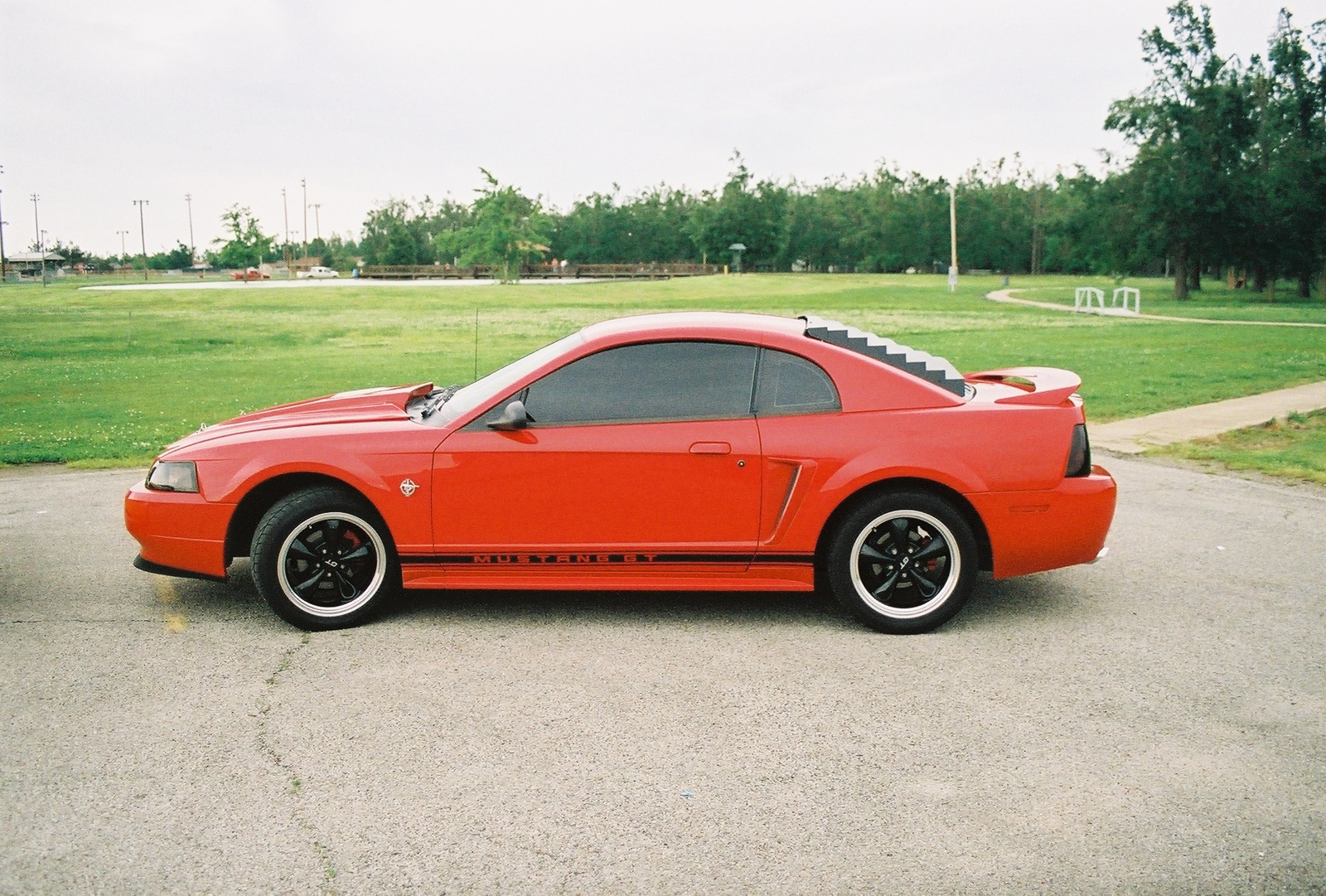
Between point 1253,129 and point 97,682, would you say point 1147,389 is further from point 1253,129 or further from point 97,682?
point 1253,129

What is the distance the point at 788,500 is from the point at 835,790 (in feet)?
5.55

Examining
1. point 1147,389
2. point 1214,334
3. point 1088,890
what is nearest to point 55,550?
point 1088,890

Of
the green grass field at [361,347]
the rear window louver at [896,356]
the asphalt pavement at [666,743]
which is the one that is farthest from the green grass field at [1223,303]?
the asphalt pavement at [666,743]

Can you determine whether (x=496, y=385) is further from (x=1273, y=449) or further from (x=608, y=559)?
(x=1273, y=449)

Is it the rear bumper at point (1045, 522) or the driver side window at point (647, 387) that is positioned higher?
the driver side window at point (647, 387)

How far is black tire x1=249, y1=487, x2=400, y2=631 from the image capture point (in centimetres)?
509

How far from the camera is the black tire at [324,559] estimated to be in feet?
16.7

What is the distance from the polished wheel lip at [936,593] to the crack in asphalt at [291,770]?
8.44ft

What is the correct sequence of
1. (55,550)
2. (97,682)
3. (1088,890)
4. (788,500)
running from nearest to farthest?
(1088,890) < (97,682) < (788,500) < (55,550)

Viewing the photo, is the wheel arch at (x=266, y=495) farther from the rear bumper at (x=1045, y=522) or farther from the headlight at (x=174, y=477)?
the rear bumper at (x=1045, y=522)

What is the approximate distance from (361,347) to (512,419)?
2226 cm

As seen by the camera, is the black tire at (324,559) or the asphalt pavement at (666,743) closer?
the asphalt pavement at (666,743)

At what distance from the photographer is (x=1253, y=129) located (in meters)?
49.9

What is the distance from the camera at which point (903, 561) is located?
5055 mm
